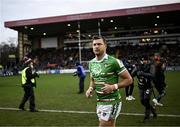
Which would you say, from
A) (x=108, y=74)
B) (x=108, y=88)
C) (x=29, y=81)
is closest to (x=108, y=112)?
(x=108, y=88)

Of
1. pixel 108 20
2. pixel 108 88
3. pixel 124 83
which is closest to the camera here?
pixel 108 88

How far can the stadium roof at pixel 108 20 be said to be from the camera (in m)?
47.8

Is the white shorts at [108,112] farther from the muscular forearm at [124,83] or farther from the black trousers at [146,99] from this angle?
the black trousers at [146,99]

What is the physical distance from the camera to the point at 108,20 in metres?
54.1

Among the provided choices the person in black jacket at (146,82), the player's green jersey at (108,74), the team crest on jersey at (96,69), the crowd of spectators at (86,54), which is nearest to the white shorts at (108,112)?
the player's green jersey at (108,74)

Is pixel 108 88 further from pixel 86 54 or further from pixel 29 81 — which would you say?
pixel 86 54

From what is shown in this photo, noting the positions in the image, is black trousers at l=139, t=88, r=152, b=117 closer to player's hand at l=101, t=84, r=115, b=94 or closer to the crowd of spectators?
player's hand at l=101, t=84, r=115, b=94

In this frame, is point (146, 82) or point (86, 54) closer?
point (146, 82)

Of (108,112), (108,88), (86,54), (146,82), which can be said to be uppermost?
(86,54)

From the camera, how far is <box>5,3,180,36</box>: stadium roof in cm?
4784

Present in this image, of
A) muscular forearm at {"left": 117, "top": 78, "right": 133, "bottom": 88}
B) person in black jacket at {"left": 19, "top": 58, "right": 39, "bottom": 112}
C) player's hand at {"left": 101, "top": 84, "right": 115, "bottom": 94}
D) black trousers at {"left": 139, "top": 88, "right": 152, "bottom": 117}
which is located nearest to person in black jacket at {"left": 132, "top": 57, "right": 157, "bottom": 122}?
black trousers at {"left": 139, "top": 88, "right": 152, "bottom": 117}

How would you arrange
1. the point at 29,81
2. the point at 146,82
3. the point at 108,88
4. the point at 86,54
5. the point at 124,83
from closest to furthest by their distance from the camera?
the point at 108,88, the point at 124,83, the point at 146,82, the point at 29,81, the point at 86,54

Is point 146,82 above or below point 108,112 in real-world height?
above

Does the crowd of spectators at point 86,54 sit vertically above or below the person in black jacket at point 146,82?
above
